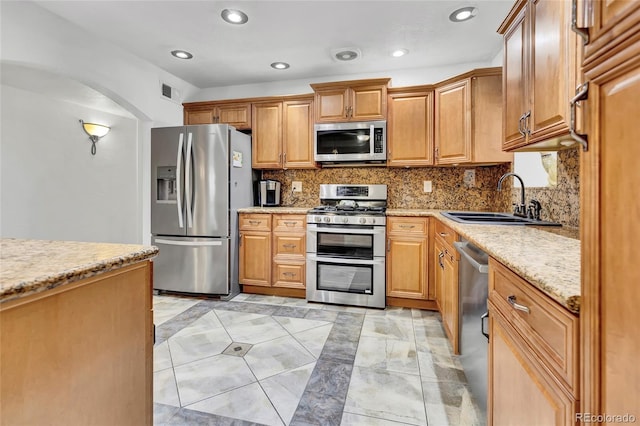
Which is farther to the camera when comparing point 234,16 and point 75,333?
point 234,16

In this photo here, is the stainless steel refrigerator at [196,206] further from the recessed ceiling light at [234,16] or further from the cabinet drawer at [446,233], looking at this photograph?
the cabinet drawer at [446,233]

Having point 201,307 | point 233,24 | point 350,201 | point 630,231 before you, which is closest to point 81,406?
point 630,231

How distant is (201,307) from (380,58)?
124 inches

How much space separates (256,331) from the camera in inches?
96.1

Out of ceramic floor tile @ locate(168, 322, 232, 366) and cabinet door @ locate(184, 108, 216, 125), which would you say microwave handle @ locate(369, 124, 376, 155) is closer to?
cabinet door @ locate(184, 108, 216, 125)

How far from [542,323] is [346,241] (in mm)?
2263

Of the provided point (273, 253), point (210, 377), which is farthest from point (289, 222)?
point (210, 377)

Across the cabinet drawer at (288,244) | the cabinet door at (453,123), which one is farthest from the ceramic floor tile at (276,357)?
the cabinet door at (453,123)

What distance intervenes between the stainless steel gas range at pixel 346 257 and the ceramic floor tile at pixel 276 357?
866 millimetres

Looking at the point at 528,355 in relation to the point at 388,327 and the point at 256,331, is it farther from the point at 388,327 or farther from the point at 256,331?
the point at 256,331

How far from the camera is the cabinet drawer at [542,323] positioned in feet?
2.19

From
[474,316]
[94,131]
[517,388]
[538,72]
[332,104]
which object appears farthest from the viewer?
[94,131]

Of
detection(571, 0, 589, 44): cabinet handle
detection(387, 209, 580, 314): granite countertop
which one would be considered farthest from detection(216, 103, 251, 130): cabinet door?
detection(571, 0, 589, 44): cabinet handle

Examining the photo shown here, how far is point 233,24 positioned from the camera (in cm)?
255
